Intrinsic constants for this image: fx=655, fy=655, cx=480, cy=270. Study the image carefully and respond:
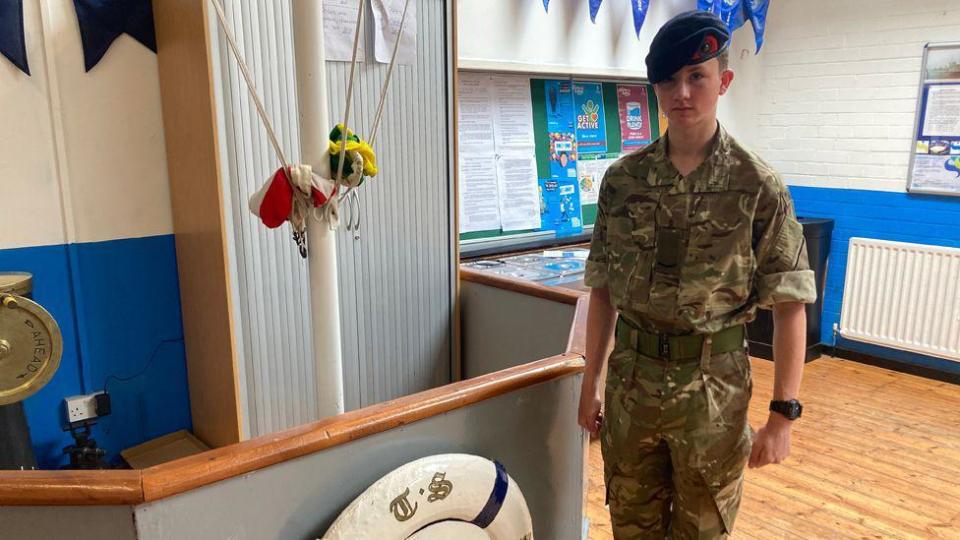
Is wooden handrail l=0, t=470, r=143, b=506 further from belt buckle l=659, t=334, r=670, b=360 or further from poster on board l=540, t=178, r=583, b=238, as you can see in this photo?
poster on board l=540, t=178, r=583, b=238

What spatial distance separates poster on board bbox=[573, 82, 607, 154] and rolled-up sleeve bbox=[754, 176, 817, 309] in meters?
2.58

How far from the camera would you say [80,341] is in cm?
236

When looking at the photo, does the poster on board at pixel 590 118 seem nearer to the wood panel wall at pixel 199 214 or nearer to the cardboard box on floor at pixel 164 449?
the wood panel wall at pixel 199 214

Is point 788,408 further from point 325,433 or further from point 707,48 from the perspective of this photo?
point 325,433

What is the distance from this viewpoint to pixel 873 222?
430 cm

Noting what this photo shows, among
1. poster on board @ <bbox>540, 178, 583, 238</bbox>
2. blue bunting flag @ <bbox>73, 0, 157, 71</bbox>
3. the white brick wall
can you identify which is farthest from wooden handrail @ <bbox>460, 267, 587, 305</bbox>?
the white brick wall

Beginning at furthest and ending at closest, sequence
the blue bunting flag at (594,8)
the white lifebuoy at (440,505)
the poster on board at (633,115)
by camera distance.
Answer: the poster on board at (633,115) < the blue bunting flag at (594,8) < the white lifebuoy at (440,505)

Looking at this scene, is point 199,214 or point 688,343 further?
point 199,214

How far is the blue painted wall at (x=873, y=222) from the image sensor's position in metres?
4.01

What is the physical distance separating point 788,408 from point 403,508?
83 cm

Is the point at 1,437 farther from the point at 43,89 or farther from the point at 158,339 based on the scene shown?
the point at 43,89

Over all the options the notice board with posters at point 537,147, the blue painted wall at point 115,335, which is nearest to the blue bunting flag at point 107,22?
the blue painted wall at point 115,335

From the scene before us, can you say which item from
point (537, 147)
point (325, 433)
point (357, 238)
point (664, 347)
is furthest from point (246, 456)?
point (537, 147)

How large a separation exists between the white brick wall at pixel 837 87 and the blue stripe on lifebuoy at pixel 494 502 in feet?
12.8
